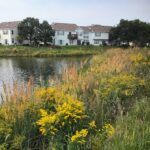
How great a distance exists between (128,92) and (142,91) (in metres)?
1.01

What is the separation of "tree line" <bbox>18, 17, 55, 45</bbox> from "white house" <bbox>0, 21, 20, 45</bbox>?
26.8 feet

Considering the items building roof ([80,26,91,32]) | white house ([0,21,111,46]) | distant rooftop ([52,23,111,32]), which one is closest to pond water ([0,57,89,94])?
white house ([0,21,111,46])

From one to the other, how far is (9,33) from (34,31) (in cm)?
1232

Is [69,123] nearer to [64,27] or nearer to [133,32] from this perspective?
[133,32]

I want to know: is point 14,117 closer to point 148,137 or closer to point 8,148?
point 8,148

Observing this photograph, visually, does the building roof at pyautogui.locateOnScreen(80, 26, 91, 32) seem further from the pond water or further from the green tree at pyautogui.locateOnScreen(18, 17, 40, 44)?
the pond water

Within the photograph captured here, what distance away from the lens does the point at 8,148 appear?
691 cm

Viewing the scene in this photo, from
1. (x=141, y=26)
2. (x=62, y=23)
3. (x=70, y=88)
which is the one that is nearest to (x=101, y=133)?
(x=70, y=88)

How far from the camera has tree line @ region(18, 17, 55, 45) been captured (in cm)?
7925

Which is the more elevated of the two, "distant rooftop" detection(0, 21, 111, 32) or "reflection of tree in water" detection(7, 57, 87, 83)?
"distant rooftop" detection(0, 21, 111, 32)

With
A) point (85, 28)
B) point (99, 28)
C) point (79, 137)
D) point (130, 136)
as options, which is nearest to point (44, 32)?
point (85, 28)

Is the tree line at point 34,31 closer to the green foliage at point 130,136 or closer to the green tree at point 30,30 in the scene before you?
the green tree at point 30,30

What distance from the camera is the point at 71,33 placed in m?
98.6

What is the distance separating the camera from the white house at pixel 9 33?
88.6m
